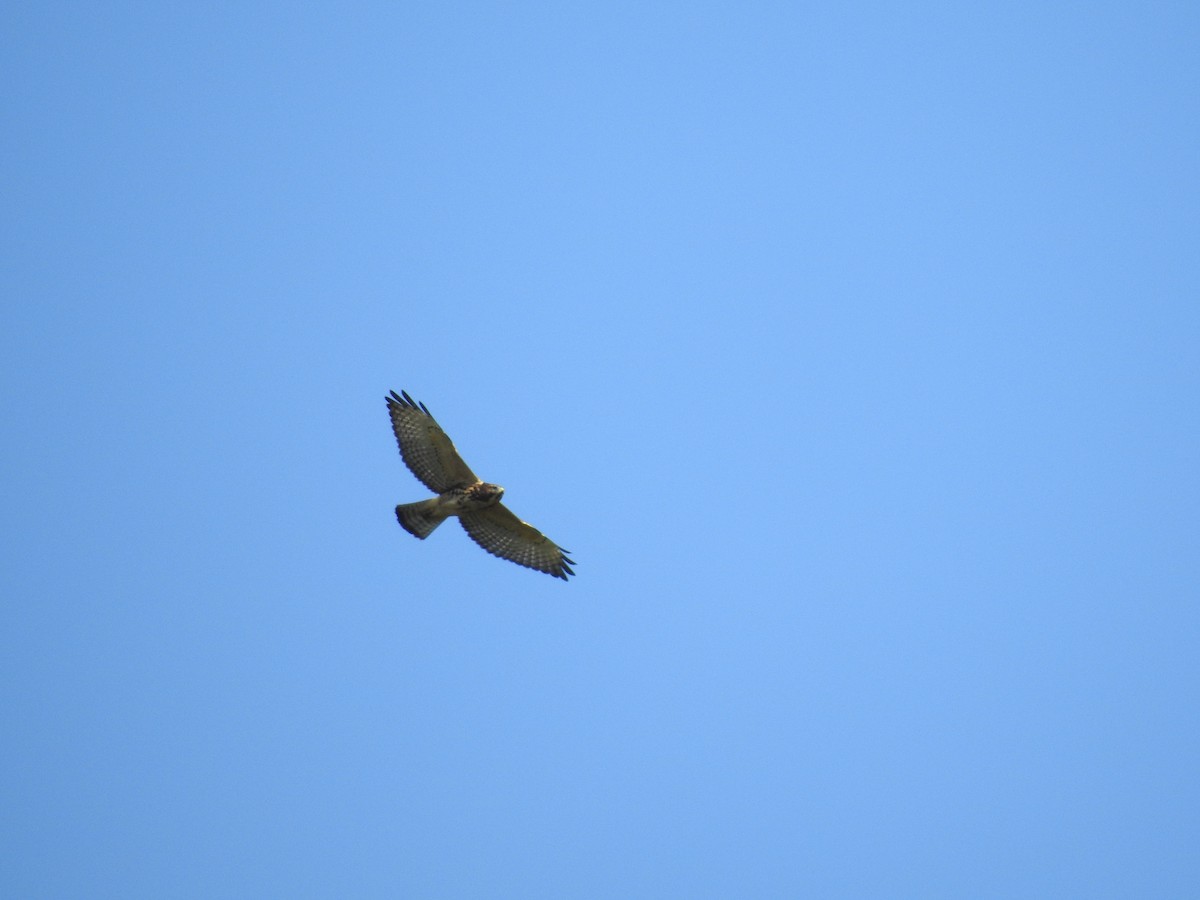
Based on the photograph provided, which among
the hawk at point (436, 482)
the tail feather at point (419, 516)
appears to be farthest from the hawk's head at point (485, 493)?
the tail feather at point (419, 516)

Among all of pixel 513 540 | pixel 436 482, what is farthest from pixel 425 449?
pixel 513 540

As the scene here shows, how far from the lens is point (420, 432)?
496 inches

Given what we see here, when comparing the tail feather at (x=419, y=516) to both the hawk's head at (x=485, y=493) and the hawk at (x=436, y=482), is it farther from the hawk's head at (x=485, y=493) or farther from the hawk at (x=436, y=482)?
the hawk's head at (x=485, y=493)

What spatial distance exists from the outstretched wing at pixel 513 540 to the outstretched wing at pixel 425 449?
1.27ft

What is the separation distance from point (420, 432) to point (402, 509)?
0.73 m

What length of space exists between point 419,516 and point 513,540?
3.26 ft

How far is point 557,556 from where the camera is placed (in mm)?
13281

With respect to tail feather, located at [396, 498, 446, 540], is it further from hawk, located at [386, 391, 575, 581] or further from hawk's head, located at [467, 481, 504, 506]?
hawk's head, located at [467, 481, 504, 506]

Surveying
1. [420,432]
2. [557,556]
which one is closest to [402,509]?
[420,432]

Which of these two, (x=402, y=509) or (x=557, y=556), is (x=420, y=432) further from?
(x=557, y=556)

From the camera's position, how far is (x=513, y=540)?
13156 mm

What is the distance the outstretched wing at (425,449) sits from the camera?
12523 millimetres

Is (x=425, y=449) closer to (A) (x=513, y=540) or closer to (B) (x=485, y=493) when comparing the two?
(B) (x=485, y=493)

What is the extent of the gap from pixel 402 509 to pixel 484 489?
31.9 inches
